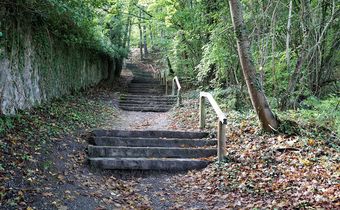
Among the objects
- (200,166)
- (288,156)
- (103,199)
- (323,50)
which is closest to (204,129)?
(200,166)

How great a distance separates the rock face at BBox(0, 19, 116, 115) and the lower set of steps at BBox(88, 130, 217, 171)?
165cm

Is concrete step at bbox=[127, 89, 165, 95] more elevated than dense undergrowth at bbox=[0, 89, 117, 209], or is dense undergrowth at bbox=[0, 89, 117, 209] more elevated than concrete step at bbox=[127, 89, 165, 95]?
concrete step at bbox=[127, 89, 165, 95]

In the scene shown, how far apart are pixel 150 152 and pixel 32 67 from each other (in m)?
3.26

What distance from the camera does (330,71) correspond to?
952 centimetres

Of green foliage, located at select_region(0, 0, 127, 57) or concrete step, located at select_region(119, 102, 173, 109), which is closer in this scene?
A: green foliage, located at select_region(0, 0, 127, 57)

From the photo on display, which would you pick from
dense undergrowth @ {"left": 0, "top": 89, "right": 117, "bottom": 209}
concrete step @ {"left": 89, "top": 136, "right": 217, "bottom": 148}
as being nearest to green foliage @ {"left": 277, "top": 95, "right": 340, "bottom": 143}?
concrete step @ {"left": 89, "top": 136, "right": 217, "bottom": 148}

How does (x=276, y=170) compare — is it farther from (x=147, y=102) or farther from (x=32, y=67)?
(x=147, y=102)

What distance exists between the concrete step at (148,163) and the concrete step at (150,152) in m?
0.32

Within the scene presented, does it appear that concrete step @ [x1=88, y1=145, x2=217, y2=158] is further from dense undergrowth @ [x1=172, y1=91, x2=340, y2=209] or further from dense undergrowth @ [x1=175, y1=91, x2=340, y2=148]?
dense undergrowth @ [x1=175, y1=91, x2=340, y2=148]

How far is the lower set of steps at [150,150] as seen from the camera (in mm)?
5852

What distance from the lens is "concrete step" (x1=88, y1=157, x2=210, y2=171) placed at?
5.68m

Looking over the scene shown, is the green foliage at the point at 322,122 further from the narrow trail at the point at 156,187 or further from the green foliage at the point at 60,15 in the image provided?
the green foliage at the point at 60,15

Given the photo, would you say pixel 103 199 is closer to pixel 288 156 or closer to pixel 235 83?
pixel 288 156

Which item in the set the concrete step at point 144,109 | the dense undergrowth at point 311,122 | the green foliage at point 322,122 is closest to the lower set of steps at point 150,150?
the dense undergrowth at point 311,122
